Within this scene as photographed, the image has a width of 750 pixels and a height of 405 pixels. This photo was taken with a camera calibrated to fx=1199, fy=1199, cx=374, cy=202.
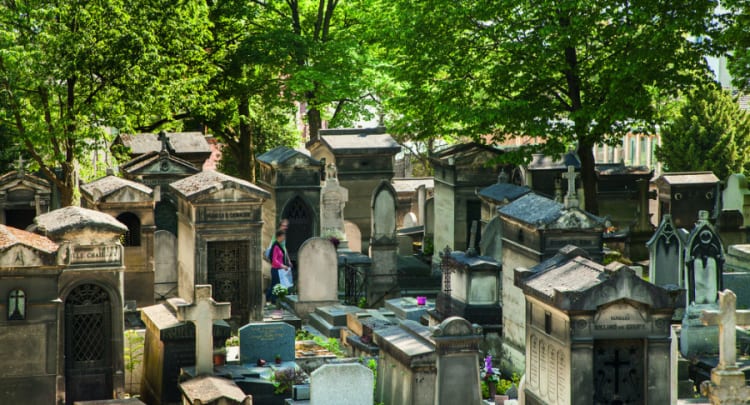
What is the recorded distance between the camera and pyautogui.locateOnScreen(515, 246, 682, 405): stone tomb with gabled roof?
555 inches

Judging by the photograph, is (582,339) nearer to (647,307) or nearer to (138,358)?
(647,307)

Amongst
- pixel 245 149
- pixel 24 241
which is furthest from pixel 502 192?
pixel 245 149

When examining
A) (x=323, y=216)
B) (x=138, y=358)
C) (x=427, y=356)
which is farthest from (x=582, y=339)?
(x=323, y=216)

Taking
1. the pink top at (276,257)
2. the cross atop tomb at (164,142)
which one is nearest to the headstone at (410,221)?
the cross atop tomb at (164,142)

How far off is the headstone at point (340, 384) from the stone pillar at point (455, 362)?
91cm

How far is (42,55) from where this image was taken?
81.5 ft

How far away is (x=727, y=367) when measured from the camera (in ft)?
51.3

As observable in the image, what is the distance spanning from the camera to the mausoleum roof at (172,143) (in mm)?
32375

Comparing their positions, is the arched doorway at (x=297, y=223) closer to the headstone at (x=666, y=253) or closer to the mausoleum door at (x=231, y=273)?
the mausoleum door at (x=231, y=273)

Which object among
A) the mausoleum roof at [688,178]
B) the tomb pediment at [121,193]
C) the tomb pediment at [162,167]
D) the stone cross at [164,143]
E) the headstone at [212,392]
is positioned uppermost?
the stone cross at [164,143]

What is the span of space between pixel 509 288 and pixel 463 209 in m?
8.73

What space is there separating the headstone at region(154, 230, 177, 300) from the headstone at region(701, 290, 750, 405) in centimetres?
1120

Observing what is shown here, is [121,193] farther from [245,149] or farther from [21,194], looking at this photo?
[245,149]

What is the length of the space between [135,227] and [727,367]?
12.0 meters
